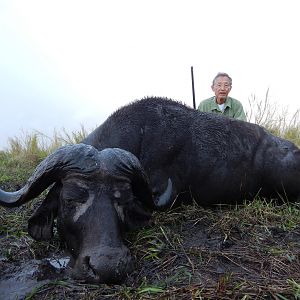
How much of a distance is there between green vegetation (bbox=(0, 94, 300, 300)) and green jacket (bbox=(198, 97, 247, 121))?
309 cm

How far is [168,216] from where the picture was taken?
13.6 feet

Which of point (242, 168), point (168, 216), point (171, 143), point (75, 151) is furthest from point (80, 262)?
point (242, 168)

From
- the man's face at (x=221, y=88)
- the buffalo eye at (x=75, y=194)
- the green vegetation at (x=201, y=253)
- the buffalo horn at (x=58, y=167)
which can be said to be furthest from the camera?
the man's face at (x=221, y=88)

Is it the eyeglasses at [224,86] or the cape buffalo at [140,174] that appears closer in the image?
the cape buffalo at [140,174]

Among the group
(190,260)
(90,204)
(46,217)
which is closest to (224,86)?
(46,217)

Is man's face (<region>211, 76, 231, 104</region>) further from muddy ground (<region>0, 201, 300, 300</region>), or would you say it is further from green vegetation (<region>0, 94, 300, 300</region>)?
muddy ground (<region>0, 201, 300, 300</region>)

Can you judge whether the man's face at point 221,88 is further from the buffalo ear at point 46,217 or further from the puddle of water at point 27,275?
the puddle of water at point 27,275

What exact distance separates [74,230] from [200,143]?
1.96 metres

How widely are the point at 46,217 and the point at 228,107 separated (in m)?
5.06

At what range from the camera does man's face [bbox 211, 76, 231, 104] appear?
304 inches

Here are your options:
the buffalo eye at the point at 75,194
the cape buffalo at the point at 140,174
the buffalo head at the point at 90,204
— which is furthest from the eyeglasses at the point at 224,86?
the buffalo eye at the point at 75,194

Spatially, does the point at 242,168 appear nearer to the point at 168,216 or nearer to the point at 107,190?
the point at 168,216

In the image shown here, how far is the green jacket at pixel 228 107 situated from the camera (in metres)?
7.90

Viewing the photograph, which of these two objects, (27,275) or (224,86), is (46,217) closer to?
(27,275)
